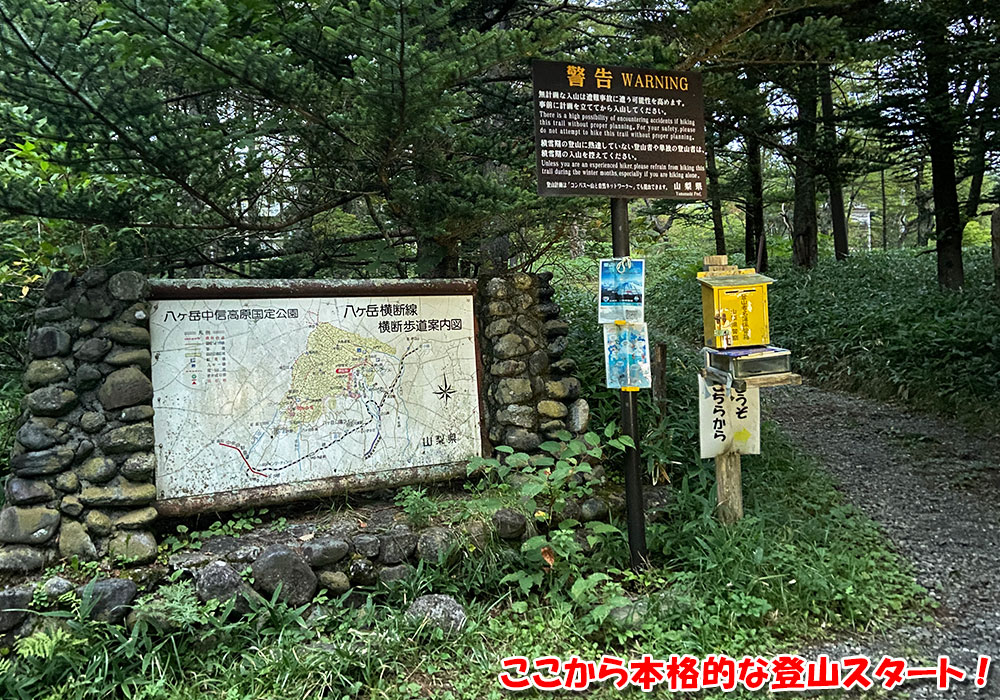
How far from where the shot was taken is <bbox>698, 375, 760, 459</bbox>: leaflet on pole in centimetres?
433

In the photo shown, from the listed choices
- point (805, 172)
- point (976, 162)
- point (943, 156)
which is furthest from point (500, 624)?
point (805, 172)

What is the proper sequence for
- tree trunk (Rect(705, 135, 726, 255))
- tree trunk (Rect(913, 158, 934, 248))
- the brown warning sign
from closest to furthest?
1. the brown warning sign
2. tree trunk (Rect(913, 158, 934, 248))
3. tree trunk (Rect(705, 135, 726, 255))

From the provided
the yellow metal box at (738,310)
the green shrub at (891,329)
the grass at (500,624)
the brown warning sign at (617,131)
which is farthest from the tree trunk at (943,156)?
the grass at (500,624)

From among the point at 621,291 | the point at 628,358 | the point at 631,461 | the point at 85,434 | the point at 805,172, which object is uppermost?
the point at 805,172

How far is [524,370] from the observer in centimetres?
498

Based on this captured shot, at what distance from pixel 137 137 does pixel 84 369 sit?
1.41 metres

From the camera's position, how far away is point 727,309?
4.17 m

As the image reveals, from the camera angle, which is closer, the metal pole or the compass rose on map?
the metal pole

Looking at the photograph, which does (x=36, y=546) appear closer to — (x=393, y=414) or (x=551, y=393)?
(x=393, y=414)

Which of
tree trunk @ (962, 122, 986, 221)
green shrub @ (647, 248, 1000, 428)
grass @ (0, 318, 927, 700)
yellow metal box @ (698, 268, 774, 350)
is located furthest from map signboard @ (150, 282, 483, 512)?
tree trunk @ (962, 122, 986, 221)

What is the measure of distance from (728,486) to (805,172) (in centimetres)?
715

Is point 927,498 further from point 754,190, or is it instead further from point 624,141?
point 754,190

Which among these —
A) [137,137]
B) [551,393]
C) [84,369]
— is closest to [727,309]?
[551,393]

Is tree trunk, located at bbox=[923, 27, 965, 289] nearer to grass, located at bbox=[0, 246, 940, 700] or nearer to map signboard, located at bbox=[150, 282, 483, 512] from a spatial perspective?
grass, located at bbox=[0, 246, 940, 700]
